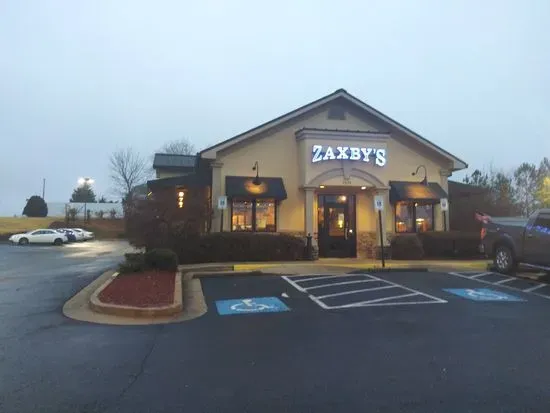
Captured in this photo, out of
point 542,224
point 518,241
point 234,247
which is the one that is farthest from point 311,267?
point 542,224

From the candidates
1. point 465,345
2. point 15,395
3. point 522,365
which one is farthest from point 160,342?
point 522,365

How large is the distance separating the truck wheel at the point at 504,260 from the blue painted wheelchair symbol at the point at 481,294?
3.43 metres

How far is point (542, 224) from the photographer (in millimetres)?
13992

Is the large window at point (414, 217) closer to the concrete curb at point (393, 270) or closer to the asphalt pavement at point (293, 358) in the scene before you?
the concrete curb at point (393, 270)

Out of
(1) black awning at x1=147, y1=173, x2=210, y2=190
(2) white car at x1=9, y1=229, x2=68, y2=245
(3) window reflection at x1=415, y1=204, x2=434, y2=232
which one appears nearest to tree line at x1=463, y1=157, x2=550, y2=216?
(3) window reflection at x1=415, y1=204, x2=434, y2=232

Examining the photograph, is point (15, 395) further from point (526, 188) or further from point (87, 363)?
point (526, 188)

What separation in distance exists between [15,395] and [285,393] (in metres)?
2.74

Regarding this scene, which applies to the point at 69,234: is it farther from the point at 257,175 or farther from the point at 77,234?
the point at 257,175

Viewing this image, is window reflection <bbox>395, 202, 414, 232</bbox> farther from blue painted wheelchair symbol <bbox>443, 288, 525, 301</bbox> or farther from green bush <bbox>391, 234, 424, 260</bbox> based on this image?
blue painted wheelchair symbol <bbox>443, 288, 525, 301</bbox>

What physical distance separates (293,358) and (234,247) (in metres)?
12.3

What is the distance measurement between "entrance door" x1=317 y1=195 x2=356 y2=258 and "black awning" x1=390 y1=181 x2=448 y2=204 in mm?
1859

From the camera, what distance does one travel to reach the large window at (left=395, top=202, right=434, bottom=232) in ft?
69.8

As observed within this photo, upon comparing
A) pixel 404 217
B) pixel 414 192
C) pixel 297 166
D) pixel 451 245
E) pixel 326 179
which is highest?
pixel 297 166

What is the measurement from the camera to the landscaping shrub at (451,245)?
803 inches
